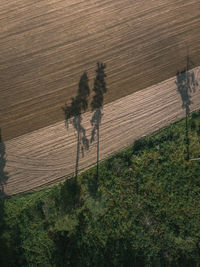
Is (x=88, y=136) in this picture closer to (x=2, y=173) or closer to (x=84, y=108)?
(x=84, y=108)

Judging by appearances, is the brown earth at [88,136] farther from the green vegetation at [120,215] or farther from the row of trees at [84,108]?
the green vegetation at [120,215]

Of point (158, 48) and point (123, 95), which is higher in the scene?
point (158, 48)

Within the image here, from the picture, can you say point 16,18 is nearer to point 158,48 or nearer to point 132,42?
point 132,42

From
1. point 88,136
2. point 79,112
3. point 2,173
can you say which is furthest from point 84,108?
point 2,173

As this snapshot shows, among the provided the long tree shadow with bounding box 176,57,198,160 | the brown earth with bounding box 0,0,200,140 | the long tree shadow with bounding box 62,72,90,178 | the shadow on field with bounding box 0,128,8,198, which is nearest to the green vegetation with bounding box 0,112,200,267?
the shadow on field with bounding box 0,128,8,198

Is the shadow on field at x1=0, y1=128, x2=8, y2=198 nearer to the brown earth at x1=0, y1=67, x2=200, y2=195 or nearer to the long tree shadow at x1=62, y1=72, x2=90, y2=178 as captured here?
the brown earth at x1=0, y1=67, x2=200, y2=195

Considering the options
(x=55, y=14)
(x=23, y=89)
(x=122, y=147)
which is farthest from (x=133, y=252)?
(x=55, y=14)
